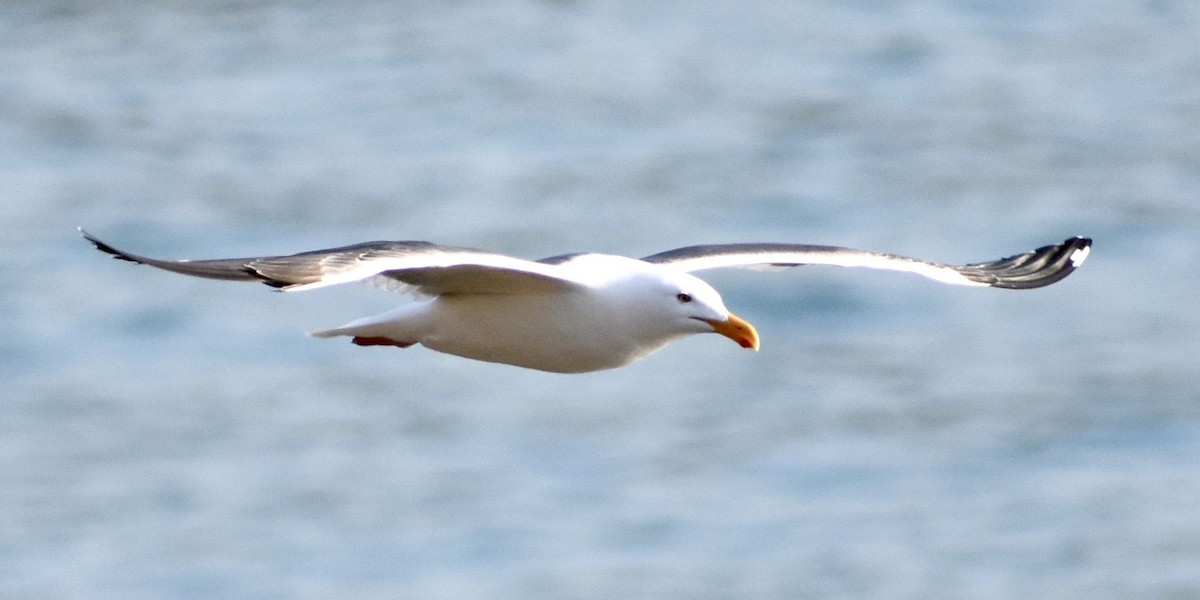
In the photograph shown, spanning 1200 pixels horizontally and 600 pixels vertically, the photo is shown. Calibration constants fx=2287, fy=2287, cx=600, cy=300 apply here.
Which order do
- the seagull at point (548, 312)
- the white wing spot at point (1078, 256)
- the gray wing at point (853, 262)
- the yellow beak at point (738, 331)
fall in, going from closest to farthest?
the seagull at point (548, 312) < the yellow beak at point (738, 331) < the gray wing at point (853, 262) < the white wing spot at point (1078, 256)

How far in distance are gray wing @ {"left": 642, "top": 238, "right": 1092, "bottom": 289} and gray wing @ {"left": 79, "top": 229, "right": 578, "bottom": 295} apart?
149 cm

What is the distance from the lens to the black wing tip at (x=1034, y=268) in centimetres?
1151

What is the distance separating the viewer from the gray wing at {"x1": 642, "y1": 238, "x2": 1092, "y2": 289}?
1106 cm

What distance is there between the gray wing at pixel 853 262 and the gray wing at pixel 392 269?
1491mm

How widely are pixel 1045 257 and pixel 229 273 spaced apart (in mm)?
4848

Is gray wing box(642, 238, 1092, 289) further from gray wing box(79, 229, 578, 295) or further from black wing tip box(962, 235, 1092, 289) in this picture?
gray wing box(79, 229, 578, 295)

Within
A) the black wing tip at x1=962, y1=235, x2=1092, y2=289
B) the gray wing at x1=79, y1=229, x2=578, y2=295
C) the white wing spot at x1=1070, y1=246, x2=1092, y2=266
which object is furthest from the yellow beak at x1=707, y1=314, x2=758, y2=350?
the white wing spot at x1=1070, y1=246, x2=1092, y2=266

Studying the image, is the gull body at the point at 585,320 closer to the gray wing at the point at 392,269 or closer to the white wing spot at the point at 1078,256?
the gray wing at the point at 392,269

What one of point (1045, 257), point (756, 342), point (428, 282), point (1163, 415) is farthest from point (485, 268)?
point (1163, 415)

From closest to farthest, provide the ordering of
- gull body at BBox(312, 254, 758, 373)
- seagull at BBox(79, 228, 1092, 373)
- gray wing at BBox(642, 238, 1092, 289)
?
seagull at BBox(79, 228, 1092, 373), gull body at BBox(312, 254, 758, 373), gray wing at BBox(642, 238, 1092, 289)

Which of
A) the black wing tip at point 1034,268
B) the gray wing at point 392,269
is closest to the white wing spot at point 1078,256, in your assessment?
the black wing tip at point 1034,268

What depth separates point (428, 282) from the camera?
9.84 meters

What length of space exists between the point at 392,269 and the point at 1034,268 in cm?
432

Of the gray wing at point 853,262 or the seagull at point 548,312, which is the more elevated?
the gray wing at point 853,262
